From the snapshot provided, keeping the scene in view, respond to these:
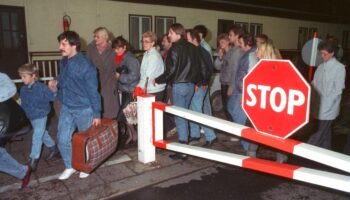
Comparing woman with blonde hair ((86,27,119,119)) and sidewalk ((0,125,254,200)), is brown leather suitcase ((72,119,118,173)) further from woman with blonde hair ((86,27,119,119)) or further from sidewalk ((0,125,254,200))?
woman with blonde hair ((86,27,119,119))

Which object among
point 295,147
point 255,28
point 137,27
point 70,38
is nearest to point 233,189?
point 295,147

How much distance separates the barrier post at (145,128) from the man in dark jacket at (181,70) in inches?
17.7

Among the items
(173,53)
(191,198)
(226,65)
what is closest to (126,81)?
(173,53)

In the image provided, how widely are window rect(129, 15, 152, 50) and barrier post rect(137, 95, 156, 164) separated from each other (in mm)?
8141

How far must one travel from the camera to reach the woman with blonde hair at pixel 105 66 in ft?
15.9

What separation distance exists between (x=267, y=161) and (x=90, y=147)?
78.6 inches

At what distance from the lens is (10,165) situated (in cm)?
366

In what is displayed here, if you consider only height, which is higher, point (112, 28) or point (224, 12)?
point (224, 12)

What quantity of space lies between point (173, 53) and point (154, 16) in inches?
331

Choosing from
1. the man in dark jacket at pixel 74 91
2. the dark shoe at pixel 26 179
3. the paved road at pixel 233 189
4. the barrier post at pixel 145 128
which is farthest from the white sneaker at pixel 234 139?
the dark shoe at pixel 26 179

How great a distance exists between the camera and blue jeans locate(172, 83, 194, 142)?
15.3ft

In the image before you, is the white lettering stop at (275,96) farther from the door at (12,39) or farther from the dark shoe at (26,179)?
the door at (12,39)

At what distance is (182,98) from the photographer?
15.4 feet

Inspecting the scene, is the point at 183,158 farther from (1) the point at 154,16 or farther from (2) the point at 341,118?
(1) the point at 154,16
